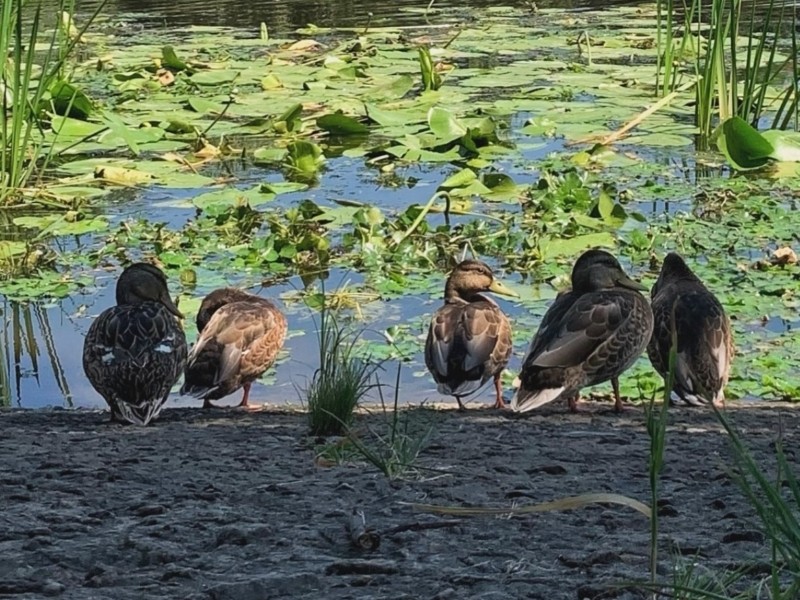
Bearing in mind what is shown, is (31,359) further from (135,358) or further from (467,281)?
(467,281)

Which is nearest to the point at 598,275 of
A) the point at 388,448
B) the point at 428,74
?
the point at 388,448

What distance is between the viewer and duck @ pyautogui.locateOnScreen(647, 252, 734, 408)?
240 inches

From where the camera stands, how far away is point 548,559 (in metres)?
3.34

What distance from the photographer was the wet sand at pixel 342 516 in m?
3.19

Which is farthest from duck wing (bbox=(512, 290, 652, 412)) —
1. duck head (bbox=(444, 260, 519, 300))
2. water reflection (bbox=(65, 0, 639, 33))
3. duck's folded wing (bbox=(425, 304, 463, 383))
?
water reflection (bbox=(65, 0, 639, 33))

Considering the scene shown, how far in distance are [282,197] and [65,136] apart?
277 cm

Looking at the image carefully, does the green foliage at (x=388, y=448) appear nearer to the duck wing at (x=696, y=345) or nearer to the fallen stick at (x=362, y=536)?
the fallen stick at (x=362, y=536)

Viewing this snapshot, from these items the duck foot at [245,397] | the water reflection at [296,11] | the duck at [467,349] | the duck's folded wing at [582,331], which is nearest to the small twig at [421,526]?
the duck's folded wing at [582,331]

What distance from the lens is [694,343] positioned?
6.12 meters

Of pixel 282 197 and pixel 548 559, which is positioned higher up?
pixel 548 559

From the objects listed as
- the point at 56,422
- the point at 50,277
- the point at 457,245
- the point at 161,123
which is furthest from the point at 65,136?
the point at 56,422

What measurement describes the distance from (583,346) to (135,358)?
1945 millimetres

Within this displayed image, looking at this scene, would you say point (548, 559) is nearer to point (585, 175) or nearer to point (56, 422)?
point (56, 422)

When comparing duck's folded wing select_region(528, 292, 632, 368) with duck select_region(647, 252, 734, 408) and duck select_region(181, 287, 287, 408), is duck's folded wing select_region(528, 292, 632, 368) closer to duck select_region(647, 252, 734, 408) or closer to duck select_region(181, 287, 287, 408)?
duck select_region(647, 252, 734, 408)
